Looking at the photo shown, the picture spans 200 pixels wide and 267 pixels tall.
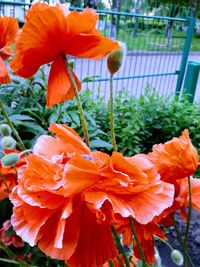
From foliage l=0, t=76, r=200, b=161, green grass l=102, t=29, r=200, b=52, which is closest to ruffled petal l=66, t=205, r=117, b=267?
foliage l=0, t=76, r=200, b=161

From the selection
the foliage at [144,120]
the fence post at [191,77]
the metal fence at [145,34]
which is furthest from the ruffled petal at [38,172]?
the fence post at [191,77]

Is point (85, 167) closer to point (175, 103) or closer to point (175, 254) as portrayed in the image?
point (175, 254)

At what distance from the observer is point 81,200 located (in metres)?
0.30

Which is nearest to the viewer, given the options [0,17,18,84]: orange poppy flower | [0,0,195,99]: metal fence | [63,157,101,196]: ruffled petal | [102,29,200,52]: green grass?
[63,157,101,196]: ruffled petal

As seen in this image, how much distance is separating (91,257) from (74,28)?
0.67ft

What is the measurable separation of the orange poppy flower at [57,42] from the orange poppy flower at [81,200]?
0.30ft

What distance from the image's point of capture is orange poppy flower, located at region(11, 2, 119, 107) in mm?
311

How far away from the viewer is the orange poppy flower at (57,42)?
0.31 m

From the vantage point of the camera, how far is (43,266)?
1094mm

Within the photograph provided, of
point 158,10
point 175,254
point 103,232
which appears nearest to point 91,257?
point 103,232

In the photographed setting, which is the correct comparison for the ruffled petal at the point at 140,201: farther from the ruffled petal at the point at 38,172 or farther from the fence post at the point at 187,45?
the fence post at the point at 187,45

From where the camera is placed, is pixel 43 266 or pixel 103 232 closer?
pixel 103 232

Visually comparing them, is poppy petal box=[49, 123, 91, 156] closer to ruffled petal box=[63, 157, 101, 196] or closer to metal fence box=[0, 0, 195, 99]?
ruffled petal box=[63, 157, 101, 196]

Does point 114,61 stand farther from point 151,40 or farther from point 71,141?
point 151,40
